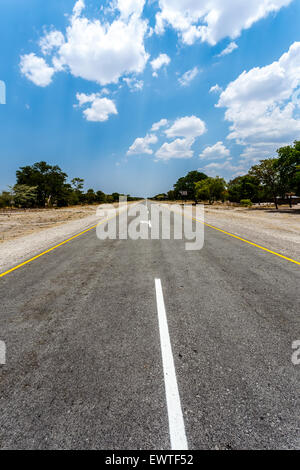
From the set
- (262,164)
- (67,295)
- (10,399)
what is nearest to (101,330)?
(10,399)

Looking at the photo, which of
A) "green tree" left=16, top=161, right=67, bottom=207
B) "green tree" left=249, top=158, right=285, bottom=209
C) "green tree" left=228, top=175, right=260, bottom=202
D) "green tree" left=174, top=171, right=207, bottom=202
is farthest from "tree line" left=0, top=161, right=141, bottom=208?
"green tree" left=174, top=171, right=207, bottom=202

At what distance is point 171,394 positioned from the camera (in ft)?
7.18

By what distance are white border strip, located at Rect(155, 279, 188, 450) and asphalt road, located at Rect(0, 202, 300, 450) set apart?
0.01 metres

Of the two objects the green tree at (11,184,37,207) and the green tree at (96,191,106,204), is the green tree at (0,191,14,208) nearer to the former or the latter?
the green tree at (11,184,37,207)

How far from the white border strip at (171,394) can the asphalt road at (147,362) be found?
13mm

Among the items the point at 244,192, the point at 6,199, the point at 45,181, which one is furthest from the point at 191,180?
the point at 6,199

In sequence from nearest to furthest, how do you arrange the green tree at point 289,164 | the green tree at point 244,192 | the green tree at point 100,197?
the green tree at point 289,164
the green tree at point 244,192
the green tree at point 100,197

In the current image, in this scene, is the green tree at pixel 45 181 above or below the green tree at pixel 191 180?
below

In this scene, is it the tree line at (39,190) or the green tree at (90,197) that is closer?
the tree line at (39,190)

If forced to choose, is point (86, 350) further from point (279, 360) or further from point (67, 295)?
point (279, 360)

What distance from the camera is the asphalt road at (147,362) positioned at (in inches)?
72.9

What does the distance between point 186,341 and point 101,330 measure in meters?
1.35

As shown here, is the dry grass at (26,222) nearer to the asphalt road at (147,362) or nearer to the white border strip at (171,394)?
the asphalt road at (147,362)

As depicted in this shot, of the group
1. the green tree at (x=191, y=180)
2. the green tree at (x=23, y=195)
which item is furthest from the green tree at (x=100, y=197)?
the green tree at (x=191, y=180)
